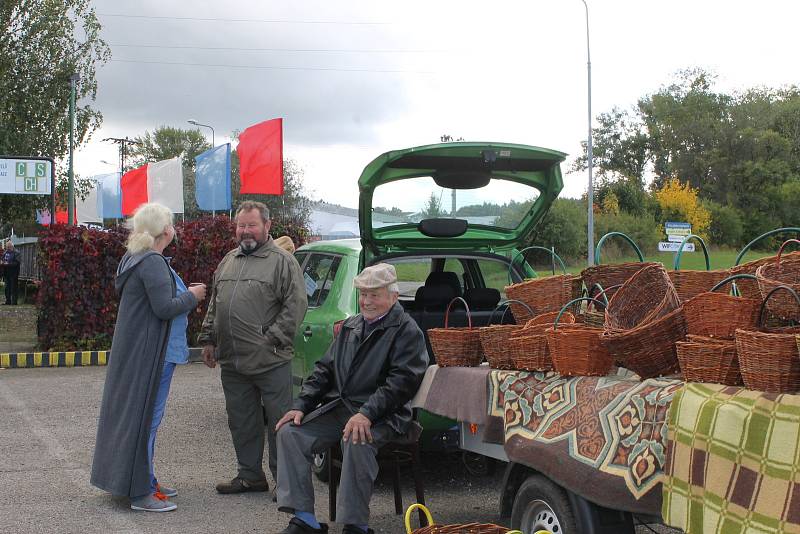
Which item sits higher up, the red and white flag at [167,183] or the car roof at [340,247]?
the red and white flag at [167,183]

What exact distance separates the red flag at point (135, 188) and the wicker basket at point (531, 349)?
20219mm

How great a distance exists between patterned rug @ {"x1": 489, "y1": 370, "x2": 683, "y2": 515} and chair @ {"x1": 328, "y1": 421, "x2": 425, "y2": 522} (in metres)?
Result: 0.88

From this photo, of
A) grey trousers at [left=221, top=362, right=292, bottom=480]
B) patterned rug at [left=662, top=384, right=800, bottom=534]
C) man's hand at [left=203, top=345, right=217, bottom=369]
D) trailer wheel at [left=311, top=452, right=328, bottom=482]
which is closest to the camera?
patterned rug at [left=662, top=384, right=800, bottom=534]

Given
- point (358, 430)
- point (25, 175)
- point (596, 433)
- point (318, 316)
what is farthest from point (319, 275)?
point (25, 175)

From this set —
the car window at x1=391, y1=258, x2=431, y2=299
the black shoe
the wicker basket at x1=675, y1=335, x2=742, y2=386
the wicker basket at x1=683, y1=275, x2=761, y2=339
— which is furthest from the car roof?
the wicker basket at x1=675, y1=335, x2=742, y2=386

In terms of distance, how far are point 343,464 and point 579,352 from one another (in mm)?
1502

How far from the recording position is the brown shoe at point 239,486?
20.2 ft

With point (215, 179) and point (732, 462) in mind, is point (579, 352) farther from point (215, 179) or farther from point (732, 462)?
point (215, 179)

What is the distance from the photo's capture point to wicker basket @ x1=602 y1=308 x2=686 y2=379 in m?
3.71

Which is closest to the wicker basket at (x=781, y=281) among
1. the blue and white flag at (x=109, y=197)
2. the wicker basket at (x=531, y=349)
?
the wicker basket at (x=531, y=349)

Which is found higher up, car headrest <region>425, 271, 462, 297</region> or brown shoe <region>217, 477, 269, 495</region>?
car headrest <region>425, 271, 462, 297</region>

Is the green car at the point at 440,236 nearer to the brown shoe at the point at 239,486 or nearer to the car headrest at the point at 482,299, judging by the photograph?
the car headrest at the point at 482,299

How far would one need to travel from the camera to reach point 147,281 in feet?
18.9

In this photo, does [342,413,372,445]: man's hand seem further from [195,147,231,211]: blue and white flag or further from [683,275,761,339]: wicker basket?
[195,147,231,211]: blue and white flag
